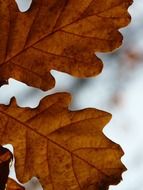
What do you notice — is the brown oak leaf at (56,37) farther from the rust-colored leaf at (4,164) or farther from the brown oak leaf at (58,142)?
the rust-colored leaf at (4,164)

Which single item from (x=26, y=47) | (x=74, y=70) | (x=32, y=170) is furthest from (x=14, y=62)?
(x=32, y=170)

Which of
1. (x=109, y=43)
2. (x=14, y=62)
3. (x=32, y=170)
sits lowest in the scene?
(x=32, y=170)

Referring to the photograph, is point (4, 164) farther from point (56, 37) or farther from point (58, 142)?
point (56, 37)

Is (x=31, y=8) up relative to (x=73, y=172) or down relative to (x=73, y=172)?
up

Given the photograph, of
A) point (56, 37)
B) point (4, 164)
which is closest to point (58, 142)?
point (4, 164)

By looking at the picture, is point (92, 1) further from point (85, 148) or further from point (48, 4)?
point (85, 148)

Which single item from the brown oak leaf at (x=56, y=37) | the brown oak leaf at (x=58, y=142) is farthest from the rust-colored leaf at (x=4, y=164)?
the brown oak leaf at (x=56, y=37)
